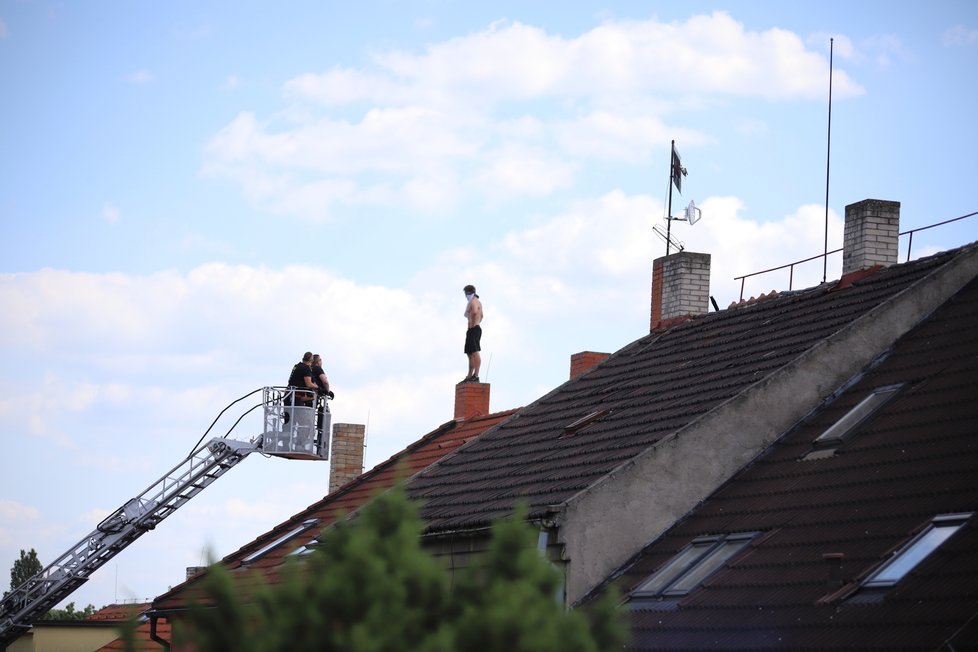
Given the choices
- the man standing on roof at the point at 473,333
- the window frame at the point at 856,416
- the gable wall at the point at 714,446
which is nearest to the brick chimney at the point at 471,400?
the man standing on roof at the point at 473,333

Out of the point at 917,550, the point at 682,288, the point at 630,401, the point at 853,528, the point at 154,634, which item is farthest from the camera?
the point at 154,634

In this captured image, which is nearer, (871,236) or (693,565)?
(693,565)

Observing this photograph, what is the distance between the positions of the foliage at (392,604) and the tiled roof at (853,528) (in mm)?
4588

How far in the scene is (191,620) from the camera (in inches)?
234

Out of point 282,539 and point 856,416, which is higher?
point 856,416

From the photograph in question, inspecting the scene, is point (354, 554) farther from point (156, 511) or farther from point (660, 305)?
point (156, 511)

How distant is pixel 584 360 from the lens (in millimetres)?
21594

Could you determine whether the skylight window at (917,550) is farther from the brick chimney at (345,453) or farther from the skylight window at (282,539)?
the brick chimney at (345,453)

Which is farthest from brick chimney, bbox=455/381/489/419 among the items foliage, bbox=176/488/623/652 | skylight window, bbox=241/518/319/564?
foliage, bbox=176/488/623/652

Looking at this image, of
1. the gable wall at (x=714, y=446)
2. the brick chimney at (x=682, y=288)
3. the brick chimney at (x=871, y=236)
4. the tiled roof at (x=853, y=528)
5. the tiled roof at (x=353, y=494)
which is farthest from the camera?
the tiled roof at (x=353, y=494)

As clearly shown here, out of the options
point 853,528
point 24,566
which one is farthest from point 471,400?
point 24,566

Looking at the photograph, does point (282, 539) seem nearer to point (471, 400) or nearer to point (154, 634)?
point (154, 634)

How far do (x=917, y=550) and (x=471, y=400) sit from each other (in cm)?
1452

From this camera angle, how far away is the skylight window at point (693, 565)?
42.9 feet
